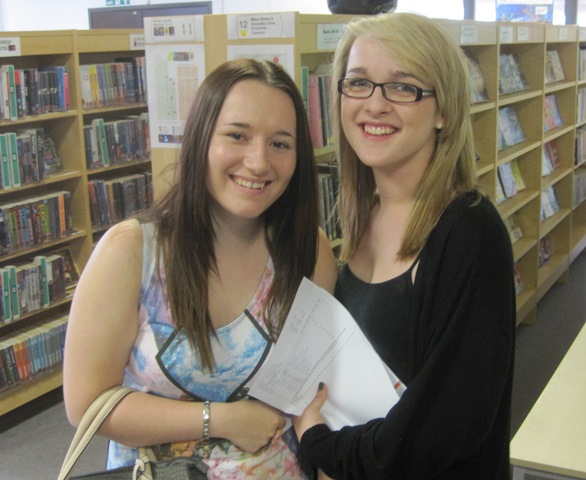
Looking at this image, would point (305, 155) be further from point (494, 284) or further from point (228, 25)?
point (228, 25)

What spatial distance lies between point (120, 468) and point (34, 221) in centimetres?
265

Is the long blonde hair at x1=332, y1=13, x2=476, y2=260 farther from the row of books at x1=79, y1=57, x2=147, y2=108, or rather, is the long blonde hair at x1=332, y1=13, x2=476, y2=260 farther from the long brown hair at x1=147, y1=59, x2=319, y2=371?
the row of books at x1=79, y1=57, x2=147, y2=108

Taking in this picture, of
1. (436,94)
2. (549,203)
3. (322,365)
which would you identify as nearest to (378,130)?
(436,94)

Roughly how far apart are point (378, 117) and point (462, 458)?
0.63 metres

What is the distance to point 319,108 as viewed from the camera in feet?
8.37

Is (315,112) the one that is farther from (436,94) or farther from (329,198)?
→ (436,94)

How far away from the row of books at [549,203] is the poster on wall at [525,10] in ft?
5.92

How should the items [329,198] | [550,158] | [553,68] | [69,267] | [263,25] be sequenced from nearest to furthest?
[263,25]
[329,198]
[69,267]
[553,68]
[550,158]

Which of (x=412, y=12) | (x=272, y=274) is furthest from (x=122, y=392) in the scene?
(x=412, y=12)

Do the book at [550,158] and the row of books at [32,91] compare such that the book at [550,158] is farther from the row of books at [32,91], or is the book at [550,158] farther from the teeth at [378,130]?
the teeth at [378,130]

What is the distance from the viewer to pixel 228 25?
2350 mm

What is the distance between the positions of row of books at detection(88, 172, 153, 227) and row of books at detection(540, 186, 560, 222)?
9.02 feet

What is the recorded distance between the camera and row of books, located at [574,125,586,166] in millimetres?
6027

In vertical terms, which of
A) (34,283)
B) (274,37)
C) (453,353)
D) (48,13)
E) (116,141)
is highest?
(48,13)
